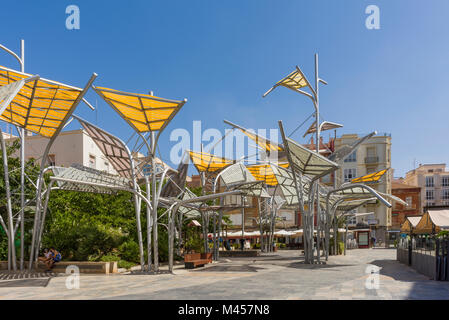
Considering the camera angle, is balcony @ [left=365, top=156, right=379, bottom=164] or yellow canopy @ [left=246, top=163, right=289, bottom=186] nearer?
yellow canopy @ [left=246, top=163, right=289, bottom=186]

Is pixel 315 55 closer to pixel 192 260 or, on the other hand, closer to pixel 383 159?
pixel 192 260

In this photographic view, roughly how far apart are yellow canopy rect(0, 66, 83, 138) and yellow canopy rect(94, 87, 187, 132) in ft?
4.36

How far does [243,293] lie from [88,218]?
1581 centimetres

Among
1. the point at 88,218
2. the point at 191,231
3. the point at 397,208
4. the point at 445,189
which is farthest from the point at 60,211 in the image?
the point at 445,189

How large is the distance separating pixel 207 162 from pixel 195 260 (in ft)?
39.7

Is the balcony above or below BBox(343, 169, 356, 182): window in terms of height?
above

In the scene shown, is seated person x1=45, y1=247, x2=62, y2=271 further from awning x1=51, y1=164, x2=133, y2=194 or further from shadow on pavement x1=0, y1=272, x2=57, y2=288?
awning x1=51, y1=164, x2=133, y2=194

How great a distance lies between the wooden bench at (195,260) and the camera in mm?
21625

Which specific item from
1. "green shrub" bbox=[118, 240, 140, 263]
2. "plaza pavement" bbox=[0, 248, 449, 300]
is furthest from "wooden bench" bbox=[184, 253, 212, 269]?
"plaza pavement" bbox=[0, 248, 449, 300]

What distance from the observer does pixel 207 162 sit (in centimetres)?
3359

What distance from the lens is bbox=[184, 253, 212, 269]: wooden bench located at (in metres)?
21.6

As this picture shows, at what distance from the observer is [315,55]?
82.9 ft

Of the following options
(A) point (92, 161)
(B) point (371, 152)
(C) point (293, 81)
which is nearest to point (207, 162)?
(C) point (293, 81)

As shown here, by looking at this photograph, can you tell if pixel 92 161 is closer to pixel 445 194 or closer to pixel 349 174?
pixel 349 174
